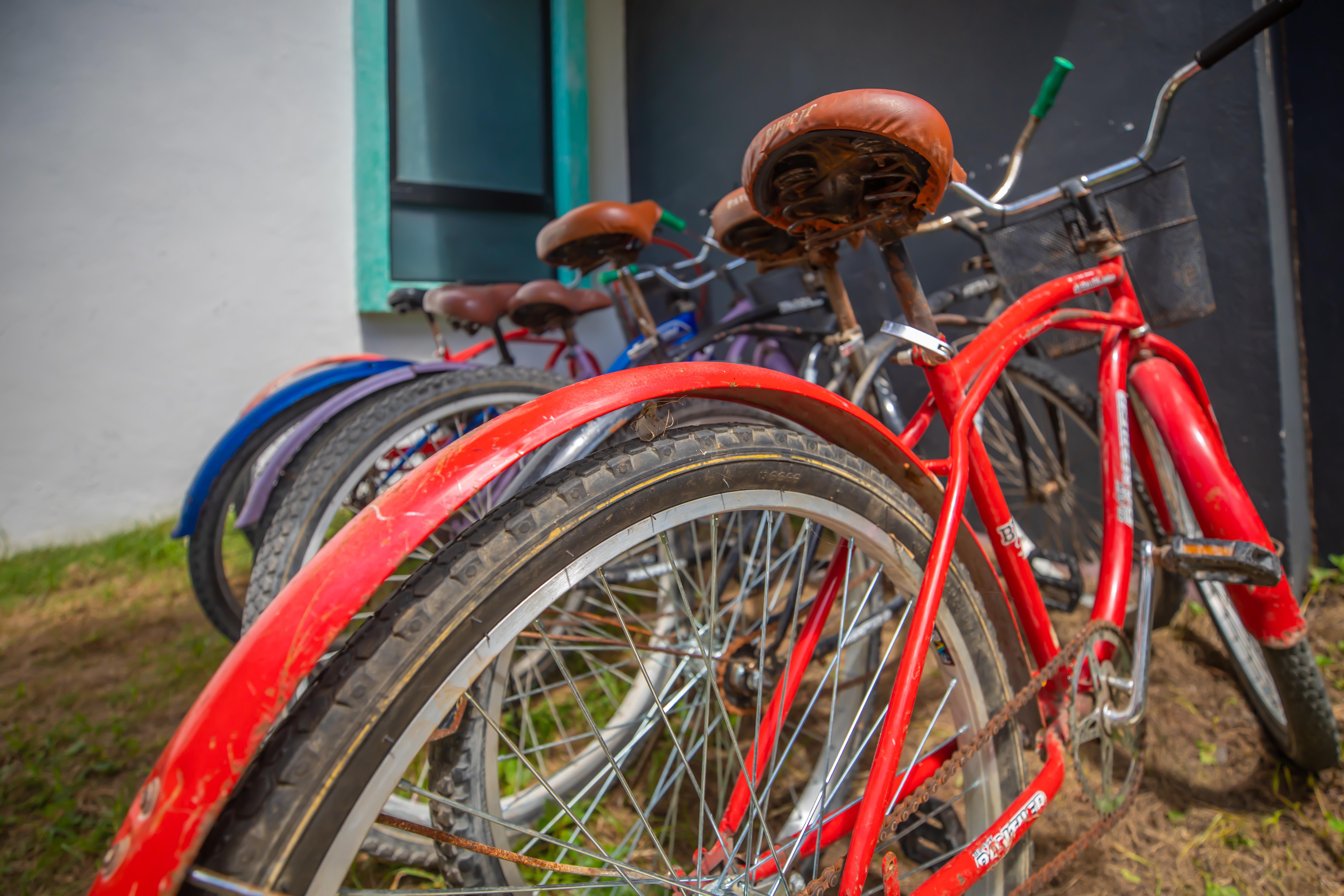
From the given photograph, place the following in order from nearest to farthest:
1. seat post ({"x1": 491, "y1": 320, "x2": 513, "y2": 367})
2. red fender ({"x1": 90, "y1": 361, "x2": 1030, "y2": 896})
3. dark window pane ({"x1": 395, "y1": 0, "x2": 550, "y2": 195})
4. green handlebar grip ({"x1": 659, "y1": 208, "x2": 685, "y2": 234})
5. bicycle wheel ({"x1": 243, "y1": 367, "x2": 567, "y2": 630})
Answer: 1. red fender ({"x1": 90, "y1": 361, "x2": 1030, "y2": 896})
2. bicycle wheel ({"x1": 243, "y1": 367, "x2": 567, "y2": 630})
3. green handlebar grip ({"x1": 659, "y1": 208, "x2": 685, "y2": 234})
4. seat post ({"x1": 491, "y1": 320, "x2": 513, "y2": 367})
5. dark window pane ({"x1": 395, "y1": 0, "x2": 550, "y2": 195})

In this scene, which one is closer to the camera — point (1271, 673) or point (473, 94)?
point (1271, 673)

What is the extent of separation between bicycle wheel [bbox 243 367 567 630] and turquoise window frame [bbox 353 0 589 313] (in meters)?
1.69

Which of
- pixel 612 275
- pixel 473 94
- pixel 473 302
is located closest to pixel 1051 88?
pixel 612 275

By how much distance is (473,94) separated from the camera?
303 cm

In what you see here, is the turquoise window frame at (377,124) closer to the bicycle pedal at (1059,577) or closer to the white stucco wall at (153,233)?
the white stucco wall at (153,233)

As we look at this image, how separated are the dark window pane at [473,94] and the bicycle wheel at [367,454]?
81.0 inches

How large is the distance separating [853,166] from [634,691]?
106 cm

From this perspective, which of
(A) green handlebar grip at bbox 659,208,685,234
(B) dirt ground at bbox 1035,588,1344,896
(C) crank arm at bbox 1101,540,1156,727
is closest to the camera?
(C) crank arm at bbox 1101,540,1156,727

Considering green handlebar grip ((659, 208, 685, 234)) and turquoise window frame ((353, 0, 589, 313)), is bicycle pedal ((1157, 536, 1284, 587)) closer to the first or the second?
green handlebar grip ((659, 208, 685, 234))

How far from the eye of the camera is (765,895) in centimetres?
62

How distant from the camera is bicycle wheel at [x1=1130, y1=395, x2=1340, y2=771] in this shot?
102cm

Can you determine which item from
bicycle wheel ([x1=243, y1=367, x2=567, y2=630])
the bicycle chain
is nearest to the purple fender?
bicycle wheel ([x1=243, y1=367, x2=567, y2=630])

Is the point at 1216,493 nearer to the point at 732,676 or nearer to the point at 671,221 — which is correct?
the point at 732,676

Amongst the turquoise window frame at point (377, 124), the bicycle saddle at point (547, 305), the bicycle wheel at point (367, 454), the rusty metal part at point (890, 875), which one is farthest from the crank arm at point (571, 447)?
the turquoise window frame at point (377, 124)
